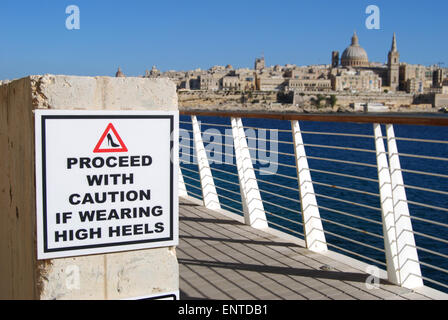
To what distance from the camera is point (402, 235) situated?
2906 mm

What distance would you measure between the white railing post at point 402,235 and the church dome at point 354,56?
494 ft

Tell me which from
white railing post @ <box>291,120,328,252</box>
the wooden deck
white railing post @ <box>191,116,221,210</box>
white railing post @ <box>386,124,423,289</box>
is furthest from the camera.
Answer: white railing post @ <box>191,116,221,210</box>

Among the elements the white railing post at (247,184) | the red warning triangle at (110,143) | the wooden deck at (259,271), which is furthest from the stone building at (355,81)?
the red warning triangle at (110,143)

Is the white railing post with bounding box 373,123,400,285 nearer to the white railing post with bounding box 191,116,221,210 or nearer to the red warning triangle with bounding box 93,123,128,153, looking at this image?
the red warning triangle with bounding box 93,123,128,153

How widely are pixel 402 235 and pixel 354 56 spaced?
152385mm

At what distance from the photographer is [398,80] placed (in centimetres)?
14375

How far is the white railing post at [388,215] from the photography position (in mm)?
2902

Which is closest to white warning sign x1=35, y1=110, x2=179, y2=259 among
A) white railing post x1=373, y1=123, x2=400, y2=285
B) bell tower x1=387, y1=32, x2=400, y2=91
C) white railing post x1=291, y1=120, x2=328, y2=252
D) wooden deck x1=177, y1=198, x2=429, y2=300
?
wooden deck x1=177, y1=198, x2=429, y2=300

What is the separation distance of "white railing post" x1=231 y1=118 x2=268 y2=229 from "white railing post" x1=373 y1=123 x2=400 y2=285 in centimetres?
145

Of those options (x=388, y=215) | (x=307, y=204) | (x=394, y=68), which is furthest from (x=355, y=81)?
(x=388, y=215)

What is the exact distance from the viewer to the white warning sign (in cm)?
132
